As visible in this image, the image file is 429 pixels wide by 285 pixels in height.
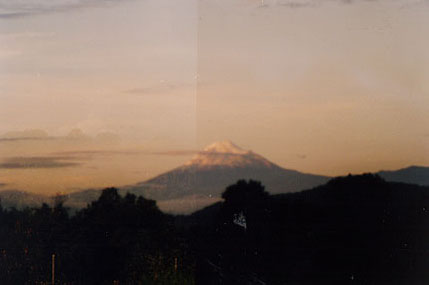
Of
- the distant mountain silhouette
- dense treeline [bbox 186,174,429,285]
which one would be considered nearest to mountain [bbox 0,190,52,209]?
the distant mountain silhouette

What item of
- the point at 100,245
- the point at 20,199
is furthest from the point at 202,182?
the point at 20,199

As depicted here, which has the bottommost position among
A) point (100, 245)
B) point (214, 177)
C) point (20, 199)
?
point (100, 245)

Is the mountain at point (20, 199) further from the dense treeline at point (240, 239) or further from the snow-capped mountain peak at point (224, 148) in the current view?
the snow-capped mountain peak at point (224, 148)

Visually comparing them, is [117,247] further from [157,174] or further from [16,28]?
[16,28]

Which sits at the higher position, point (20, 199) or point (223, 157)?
point (223, 157)

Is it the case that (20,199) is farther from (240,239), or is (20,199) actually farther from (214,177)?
(240,239)

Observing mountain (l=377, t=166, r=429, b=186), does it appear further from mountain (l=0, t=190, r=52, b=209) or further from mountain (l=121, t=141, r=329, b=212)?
mountain (l=0, t=190, r=52, b=209)
